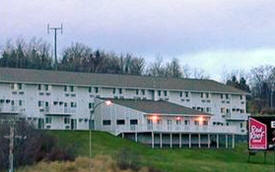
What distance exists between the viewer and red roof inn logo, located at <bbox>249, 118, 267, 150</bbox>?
7500cm

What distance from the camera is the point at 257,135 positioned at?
75.6 meters

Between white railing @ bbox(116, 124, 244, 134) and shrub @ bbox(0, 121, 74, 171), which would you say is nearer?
shrub @ bbox(0, 121, 74, 171)

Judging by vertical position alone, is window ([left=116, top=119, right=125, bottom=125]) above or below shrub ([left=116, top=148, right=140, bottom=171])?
above

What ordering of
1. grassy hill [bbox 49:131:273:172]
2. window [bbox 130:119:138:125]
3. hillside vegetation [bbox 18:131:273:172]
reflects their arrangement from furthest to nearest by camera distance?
window [bbox 130:119:138:125], grassy hill [bbox 49:131:273:172], hillside vegetation [bbox 18:131:273:172]

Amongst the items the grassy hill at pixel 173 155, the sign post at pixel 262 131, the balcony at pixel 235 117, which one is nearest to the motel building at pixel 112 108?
the grassy hill at pixel 173 155

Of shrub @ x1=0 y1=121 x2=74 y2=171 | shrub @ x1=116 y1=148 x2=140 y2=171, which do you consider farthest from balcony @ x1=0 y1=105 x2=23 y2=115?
shrub @ x1=116 y1=148 x2=140 y2=171

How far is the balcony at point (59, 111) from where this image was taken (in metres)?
Answer: 103

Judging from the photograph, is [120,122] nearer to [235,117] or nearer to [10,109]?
[10,109]

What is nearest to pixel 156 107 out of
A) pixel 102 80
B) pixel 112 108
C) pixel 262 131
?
pixel 112 108

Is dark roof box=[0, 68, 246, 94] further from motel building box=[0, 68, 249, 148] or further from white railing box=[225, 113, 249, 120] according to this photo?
white railing box=[225, 113, 249, 120]

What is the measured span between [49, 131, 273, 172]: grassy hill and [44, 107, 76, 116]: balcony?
6338 mm

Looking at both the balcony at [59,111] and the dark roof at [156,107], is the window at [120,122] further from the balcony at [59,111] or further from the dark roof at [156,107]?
the balcony at [59,111]

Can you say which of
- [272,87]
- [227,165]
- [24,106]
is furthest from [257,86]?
[227,165]

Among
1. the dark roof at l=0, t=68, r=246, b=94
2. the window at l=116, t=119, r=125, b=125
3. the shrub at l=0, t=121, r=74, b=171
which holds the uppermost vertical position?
the dark roof at l=0, t=68, r=246, b=94
